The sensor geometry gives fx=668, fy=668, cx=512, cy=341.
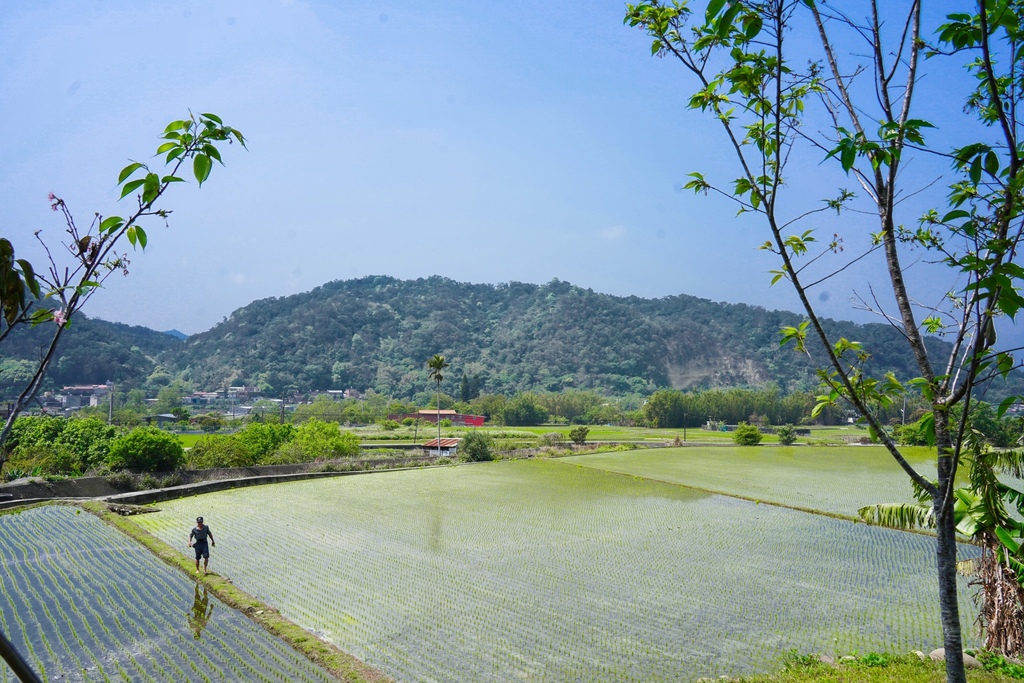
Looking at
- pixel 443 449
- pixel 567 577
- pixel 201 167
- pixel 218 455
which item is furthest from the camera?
pixel 443 449

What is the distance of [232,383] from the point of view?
12494 centimetres

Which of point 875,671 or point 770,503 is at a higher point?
point 875,671

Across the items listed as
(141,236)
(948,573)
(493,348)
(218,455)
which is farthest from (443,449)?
(493,348)

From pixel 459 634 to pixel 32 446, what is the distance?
2479cm

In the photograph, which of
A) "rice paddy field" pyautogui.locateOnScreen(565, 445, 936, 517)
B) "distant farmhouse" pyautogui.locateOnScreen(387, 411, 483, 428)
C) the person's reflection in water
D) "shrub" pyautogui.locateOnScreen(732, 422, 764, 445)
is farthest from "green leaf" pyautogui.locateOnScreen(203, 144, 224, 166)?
"distant farmhouse" pyautogui.locateOnScreen(387, 411, 483, 428)

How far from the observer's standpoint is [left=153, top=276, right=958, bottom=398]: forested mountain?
132 m

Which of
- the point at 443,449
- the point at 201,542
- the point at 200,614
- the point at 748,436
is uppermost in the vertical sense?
the point at 201,542

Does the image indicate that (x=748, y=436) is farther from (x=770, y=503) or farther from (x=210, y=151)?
(x=210, y=151)

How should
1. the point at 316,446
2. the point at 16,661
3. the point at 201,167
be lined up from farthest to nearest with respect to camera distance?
the point at 316,446
the point at 201,167
the point at 16,661

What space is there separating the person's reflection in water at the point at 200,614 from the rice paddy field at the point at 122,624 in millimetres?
16

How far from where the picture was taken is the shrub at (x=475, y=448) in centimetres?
3753

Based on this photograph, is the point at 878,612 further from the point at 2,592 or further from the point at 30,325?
the point at 2,592

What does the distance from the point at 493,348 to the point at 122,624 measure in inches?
5878

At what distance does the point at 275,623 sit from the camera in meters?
10.5
